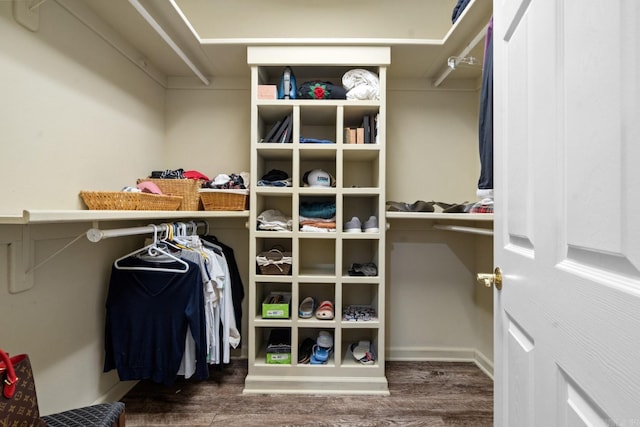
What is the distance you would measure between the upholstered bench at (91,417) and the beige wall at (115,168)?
1.13 ft

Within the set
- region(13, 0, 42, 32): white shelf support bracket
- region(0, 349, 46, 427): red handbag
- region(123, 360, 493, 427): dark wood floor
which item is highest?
region(13, 0, 42, 32): white shelf support bracket

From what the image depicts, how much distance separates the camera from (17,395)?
0.81 m

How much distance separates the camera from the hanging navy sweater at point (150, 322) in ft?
4.82

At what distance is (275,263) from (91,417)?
1038 mm

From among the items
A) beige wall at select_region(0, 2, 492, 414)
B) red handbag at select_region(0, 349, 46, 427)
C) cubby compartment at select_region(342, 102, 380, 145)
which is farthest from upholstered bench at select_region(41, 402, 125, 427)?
cubby compartment at select_region(342, 102, 380, 145)

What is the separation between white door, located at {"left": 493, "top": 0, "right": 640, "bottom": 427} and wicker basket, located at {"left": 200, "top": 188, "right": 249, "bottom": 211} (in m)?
1.44

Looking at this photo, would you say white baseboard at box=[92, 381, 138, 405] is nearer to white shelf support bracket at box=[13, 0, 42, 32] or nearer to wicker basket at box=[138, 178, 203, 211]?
wicker basket at box=[138, 178, 203, 211]

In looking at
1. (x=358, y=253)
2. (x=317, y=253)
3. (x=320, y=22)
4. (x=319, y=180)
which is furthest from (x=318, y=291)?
(x=320, y=22)

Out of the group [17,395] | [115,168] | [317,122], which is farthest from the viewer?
[317,122]

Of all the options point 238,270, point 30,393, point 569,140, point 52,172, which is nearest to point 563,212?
point 569,140

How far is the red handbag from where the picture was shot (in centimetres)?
78

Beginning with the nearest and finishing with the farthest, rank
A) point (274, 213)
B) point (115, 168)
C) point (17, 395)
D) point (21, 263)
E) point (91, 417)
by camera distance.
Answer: point (17, 395)
point (91, 417)
point (21, 263)
point (115, 168)
point (274, 213)

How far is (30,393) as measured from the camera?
84 centimetres

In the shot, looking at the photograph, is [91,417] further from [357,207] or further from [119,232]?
[357,207]
